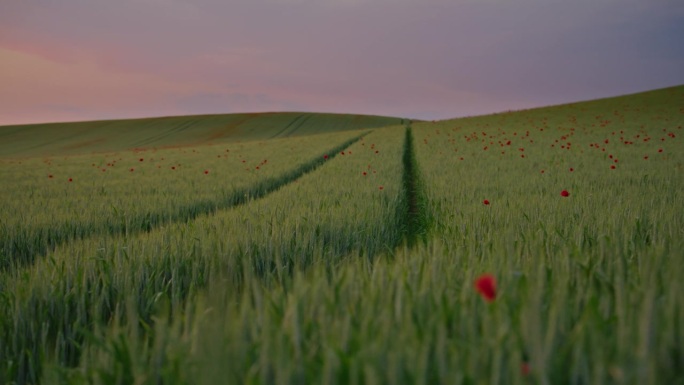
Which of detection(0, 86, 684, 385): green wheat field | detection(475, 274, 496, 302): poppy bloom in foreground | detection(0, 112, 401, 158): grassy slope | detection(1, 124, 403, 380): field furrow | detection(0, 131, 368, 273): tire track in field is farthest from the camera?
detection(0, 112, 401, 158): grassy slope

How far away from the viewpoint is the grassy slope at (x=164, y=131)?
43.8 metres

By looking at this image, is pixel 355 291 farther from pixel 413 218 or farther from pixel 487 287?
pixel 413 218

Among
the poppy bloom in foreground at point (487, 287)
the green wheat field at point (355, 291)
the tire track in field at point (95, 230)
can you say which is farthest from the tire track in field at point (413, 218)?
the poppy bloom in foreground at point (487, 287)

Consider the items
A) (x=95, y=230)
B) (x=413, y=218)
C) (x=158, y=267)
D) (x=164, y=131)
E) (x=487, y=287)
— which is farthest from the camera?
(x=164, y=131)

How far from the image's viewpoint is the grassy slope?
43.8 meters

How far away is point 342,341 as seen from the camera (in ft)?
3.19

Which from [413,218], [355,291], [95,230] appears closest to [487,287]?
[355,291]

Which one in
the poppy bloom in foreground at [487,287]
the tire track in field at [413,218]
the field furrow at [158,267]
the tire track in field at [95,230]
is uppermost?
the poppy bloom in foreground at [487,287]

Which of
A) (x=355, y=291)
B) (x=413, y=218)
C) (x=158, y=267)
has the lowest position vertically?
(x=413, y=218)

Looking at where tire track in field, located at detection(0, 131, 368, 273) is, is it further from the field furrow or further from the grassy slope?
the grassy slope

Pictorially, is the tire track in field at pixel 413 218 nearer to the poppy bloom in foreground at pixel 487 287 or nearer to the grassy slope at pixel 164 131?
the poppy bloom in foreground at pixel 487 287

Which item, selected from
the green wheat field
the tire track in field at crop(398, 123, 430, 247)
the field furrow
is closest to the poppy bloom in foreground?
the green wheat field

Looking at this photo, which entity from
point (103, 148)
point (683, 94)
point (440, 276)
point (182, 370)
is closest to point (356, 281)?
point (440, 276)

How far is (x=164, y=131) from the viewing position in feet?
171
